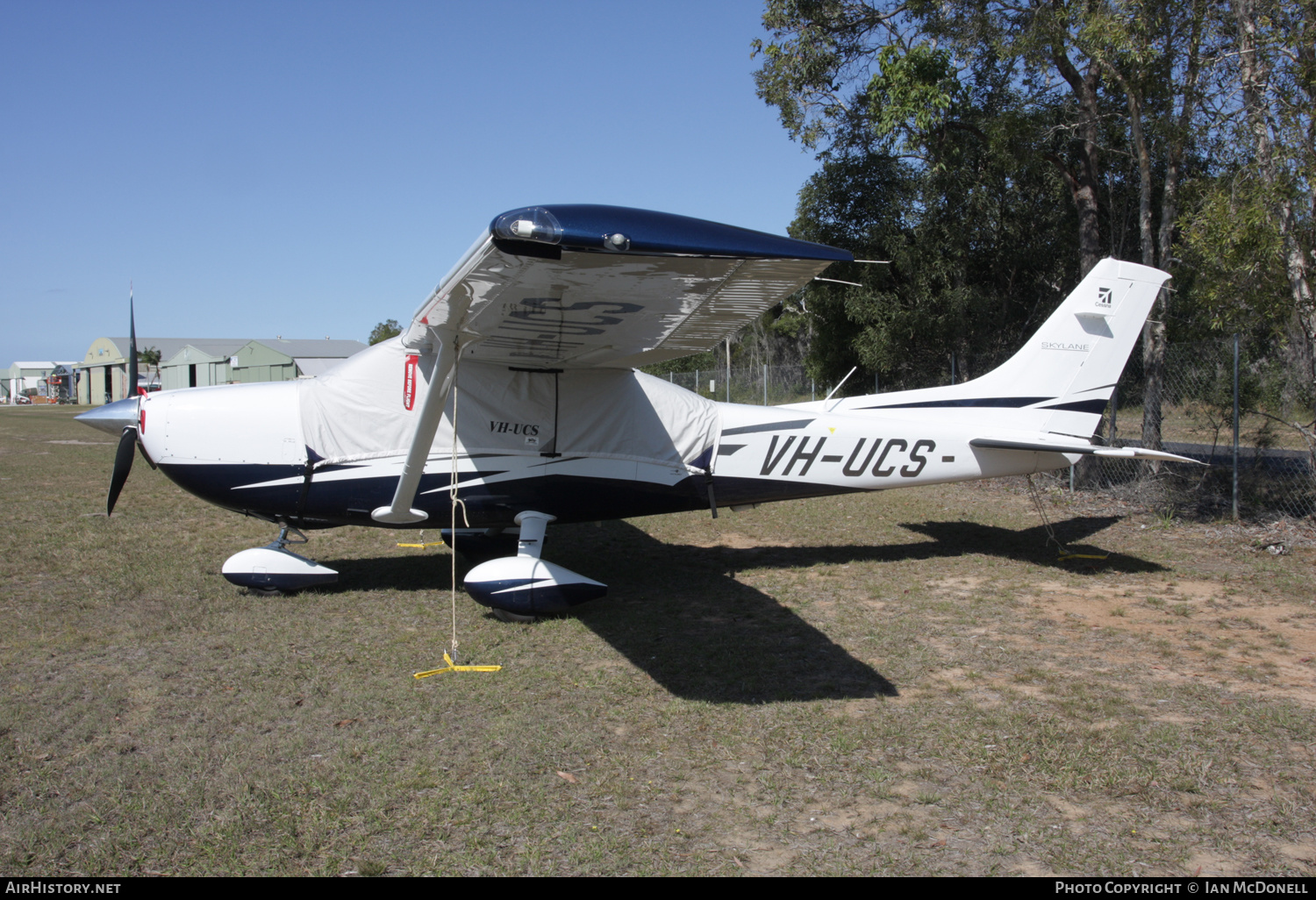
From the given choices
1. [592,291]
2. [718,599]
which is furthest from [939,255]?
[592,291]

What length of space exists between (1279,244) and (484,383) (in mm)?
7614

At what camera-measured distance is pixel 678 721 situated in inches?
167

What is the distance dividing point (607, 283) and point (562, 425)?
2.78 metres

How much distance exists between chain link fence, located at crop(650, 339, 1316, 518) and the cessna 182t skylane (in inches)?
98.5

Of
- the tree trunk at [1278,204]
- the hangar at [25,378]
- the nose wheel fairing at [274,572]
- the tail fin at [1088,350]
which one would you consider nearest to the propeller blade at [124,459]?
the nose wheel fairing at [274,572]

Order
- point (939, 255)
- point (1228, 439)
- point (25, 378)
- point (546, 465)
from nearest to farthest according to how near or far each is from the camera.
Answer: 1. point (546, 465)
2. point (1228, 439)
3. point (939, 255)
4. point (25, 378)

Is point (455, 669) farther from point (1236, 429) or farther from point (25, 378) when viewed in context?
point (25, 378)

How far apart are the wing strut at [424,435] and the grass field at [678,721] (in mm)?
764

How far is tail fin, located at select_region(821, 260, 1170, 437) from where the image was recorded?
311 inches

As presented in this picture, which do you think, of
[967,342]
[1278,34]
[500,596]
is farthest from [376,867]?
[967,342]

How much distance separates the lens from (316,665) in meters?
4.96

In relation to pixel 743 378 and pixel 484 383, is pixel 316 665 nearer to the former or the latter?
pixel 484 383

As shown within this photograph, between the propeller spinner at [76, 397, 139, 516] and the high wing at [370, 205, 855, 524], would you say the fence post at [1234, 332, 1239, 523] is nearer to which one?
the high wing at [370, 205, 855, 524]

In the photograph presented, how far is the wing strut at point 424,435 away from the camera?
17.0ft
